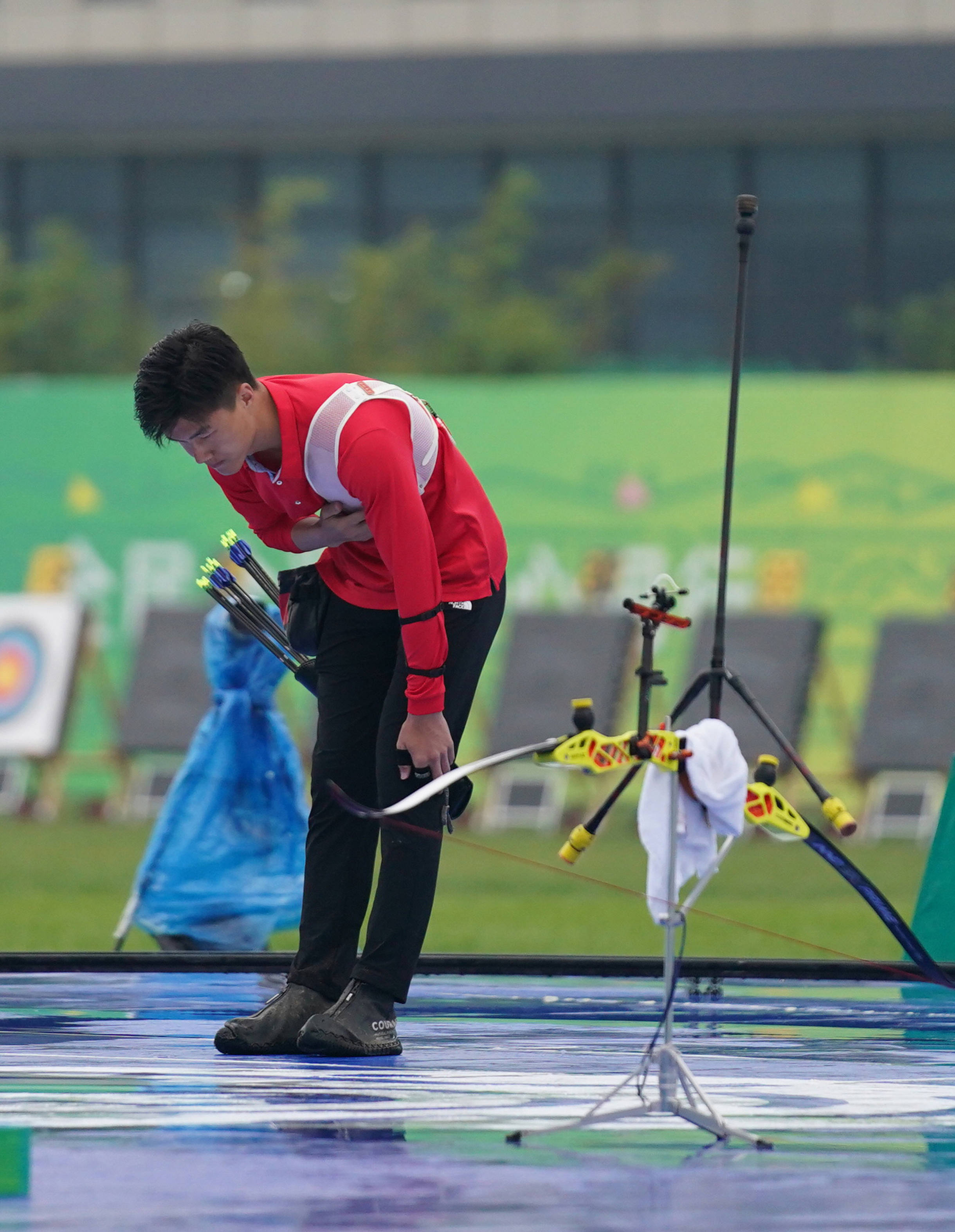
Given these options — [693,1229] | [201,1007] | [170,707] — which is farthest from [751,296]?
[693,1229]

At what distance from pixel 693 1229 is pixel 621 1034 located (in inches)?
55.2

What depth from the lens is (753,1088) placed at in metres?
3.26

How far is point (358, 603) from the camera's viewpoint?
3576 mm

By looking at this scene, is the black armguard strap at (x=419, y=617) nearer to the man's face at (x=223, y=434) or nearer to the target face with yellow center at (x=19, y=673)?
the man's face at (x=223, y=434)

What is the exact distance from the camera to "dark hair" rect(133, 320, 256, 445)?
10.5ft

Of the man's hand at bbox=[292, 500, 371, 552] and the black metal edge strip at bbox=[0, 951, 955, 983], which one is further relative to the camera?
the black metal edge strip at bbox=[0, 951, 955, 983]

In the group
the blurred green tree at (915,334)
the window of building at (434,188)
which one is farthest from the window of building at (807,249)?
the window of building at (434,188)

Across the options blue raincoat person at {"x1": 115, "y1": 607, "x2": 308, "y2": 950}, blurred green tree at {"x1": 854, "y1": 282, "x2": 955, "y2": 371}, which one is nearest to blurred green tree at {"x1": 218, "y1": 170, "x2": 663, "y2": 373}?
blurred green tree at {"x1": 854, "y1": 282, "x2": 955, "y2": 371}

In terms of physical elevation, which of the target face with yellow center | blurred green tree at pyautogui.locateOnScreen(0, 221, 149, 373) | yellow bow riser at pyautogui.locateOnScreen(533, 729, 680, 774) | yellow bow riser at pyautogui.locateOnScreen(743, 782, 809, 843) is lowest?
the target face with yellow center

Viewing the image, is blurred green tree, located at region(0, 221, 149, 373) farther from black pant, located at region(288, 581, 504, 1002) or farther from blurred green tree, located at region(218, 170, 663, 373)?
black pant, located at region(288, 581, 504, 1002)

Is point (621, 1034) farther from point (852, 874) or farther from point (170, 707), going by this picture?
point (170, 707)

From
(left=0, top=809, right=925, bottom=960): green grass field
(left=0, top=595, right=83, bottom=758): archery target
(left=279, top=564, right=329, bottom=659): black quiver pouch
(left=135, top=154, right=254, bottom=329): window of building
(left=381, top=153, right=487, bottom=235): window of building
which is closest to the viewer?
(left=279, top=564, right=329, bottom=659): black quiver pouch

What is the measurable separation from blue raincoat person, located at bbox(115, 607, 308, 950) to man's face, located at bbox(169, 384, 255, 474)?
6.25 feet

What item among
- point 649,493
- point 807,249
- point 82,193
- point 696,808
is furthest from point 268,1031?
point 82,193
